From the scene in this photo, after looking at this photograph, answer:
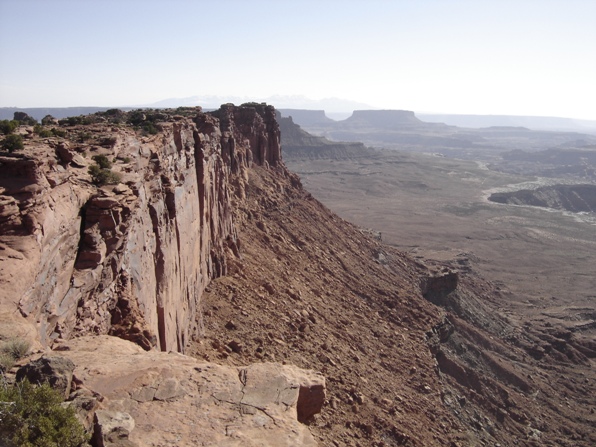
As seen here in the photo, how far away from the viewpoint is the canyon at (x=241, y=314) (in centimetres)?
1007

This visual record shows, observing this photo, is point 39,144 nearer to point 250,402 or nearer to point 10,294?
point 10,294

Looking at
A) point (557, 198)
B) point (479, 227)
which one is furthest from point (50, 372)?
point (557, 198)

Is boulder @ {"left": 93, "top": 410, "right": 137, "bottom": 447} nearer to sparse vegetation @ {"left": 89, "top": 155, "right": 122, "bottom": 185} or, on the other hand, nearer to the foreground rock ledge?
the foreground rock ledge

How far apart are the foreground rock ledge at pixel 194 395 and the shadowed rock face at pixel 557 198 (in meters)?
134

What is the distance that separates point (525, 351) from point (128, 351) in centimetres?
3862

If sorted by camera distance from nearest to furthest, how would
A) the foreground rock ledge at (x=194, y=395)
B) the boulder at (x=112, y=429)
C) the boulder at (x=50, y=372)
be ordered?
the boulder at (x=112, y=429)
the boulder at (x=50, y=372)
the foreground rock ledge at (x=194, y=395)

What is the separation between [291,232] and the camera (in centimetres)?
3809

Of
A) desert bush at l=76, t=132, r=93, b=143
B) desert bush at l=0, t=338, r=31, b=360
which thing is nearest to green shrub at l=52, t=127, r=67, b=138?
desert bush at l=76, t=132, r=93, b=143

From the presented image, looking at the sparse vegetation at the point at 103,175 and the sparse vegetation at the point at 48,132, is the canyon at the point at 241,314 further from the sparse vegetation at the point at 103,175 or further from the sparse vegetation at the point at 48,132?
the sparse vegetation at the point at 48,132

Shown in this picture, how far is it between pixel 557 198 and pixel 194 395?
149 meters

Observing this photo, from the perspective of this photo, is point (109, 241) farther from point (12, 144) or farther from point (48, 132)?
point (48, 132)

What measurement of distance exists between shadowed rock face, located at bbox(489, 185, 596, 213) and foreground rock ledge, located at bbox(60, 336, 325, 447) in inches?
5282

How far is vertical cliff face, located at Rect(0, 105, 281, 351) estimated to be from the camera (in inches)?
435

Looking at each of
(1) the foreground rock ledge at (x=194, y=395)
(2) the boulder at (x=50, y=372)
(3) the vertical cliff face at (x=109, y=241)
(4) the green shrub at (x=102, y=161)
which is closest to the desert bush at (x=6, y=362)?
(2) the boulder at (x=50, y=372)
